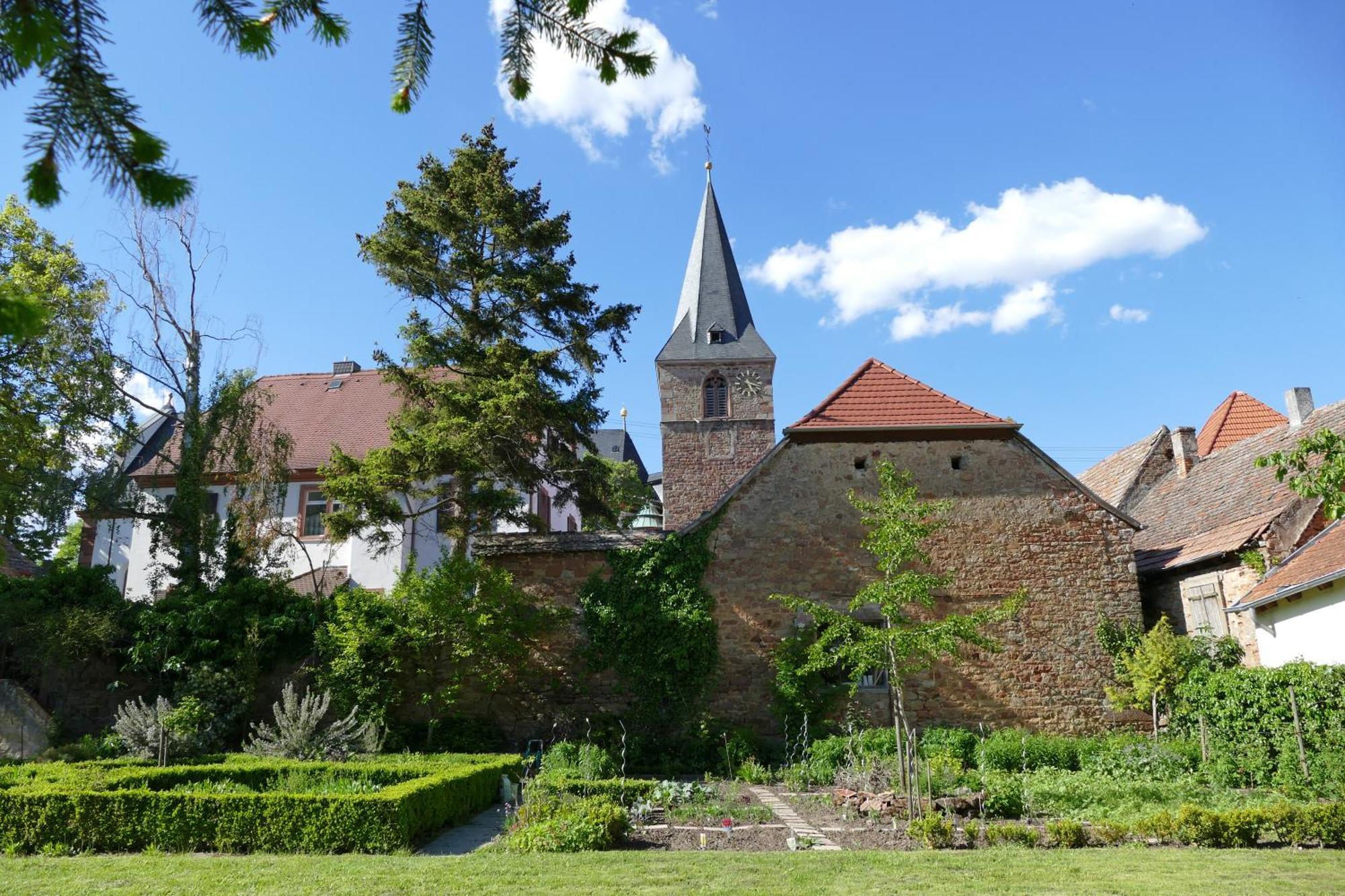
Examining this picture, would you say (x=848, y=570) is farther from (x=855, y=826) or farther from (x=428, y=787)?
(x=428, y=787)

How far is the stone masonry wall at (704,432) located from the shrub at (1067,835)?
2486cm

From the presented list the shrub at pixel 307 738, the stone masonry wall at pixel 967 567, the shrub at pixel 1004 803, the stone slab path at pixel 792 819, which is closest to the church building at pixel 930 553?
the stone masonry wall at pixel 967 567

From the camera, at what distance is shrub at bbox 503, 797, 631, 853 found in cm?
835

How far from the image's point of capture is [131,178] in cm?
220

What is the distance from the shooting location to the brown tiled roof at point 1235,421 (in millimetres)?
23562

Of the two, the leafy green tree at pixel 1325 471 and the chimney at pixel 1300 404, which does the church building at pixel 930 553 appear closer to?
the chimney at pixel 1300 404

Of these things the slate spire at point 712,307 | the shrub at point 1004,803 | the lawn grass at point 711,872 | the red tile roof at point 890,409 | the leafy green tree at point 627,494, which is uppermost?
the slate spire at point 712,307

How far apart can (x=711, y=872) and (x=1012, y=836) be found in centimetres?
325

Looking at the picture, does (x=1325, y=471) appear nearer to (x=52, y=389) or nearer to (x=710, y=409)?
(x=52, y=389)

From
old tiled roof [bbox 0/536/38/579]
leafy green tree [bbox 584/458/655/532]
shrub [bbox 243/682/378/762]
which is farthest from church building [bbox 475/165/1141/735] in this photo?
old tiled roof [bbox 0/536/38/579]

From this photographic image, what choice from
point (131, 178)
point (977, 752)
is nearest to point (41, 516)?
point (977, 752)

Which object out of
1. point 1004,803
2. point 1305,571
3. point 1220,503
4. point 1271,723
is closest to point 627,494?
point 1220,503

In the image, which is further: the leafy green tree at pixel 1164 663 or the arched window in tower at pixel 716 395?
the arched window in tower at pixel 716 395

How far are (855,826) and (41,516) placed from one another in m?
17.8
